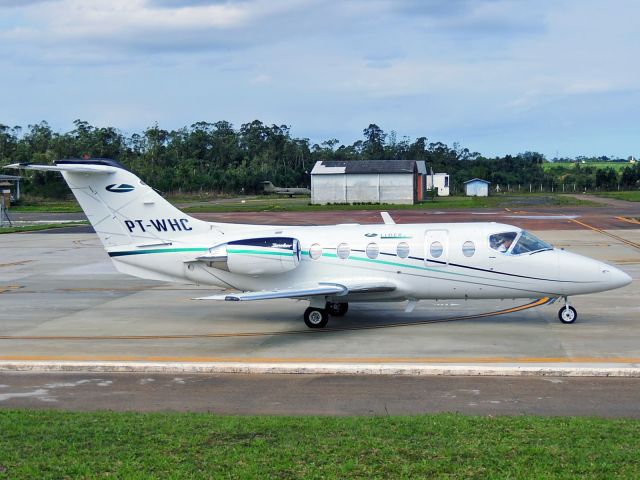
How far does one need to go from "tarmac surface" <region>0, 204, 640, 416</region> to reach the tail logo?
3381mm

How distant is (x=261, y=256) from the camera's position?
18.6m

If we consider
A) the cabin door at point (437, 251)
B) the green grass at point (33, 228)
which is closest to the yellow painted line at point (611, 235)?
the cabin door at point (437, 251)

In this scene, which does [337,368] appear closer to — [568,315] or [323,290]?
[323,290]

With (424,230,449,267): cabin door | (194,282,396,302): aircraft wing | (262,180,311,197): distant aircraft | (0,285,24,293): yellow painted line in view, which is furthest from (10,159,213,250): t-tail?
(262,180,311,197): distant aircraft

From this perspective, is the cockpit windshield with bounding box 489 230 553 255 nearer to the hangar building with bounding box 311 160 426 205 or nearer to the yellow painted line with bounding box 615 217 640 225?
the yellow painted line with bounding box 615 217 640 225

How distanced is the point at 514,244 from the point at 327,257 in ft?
14.6

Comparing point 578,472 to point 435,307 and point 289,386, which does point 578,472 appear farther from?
point 435,307

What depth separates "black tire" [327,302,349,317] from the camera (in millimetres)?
20172

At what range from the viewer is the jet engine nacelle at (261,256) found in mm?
18547

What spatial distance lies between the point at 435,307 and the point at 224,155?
12415 cm

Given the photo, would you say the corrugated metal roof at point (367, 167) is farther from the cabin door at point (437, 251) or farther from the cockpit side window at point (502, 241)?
the cabin door at point (437, 251)

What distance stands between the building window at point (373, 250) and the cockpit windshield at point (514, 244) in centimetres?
267

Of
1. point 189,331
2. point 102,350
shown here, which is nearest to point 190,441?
point 102,350

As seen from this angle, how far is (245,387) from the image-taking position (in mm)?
13273
